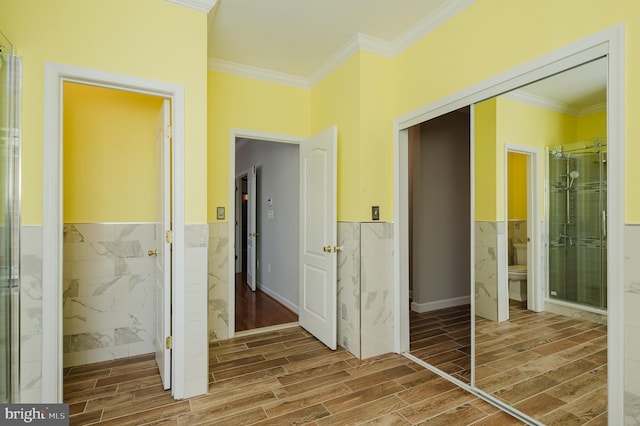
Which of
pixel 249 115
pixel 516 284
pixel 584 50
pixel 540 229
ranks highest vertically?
pixel 249 115

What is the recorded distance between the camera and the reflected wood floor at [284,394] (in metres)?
2.02

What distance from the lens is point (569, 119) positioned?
1791 mm

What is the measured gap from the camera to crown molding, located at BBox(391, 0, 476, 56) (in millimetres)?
2333

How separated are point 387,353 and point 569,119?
7.42 feet

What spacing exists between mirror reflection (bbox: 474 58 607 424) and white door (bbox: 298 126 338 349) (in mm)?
1221

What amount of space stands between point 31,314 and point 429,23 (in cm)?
334

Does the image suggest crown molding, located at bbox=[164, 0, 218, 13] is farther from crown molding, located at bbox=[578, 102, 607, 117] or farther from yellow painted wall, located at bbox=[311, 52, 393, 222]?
crown molding, located at bbox=[578, 102, 607, 117]

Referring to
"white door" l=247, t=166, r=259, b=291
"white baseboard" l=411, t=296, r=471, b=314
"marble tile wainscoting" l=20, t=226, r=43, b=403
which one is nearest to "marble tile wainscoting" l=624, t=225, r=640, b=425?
"white baseboard" l=411, t=296, r=471, b=314

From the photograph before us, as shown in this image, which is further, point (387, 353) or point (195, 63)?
point (387, 353)

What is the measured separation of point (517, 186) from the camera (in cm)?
207

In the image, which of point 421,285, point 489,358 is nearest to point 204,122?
point 489,358

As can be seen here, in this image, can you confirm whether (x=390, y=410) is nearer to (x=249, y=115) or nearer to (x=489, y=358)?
(x=489, y=358)

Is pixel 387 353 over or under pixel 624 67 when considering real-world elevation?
under

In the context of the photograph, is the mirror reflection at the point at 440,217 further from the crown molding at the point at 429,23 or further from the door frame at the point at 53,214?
the door frame at the point at 53,214
